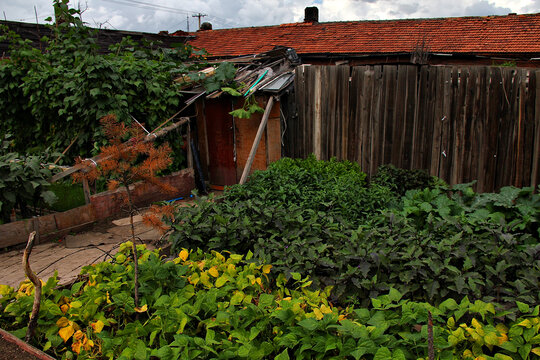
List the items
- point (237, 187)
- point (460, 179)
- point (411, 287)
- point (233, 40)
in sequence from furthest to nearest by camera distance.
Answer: point (233, 40) < point (460, 179) < point (237, 187) < point (411, 287)

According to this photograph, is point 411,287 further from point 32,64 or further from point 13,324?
point 32,64

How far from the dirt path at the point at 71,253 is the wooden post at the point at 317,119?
2970 millimetres

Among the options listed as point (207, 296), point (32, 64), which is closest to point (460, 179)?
point (207, 296)

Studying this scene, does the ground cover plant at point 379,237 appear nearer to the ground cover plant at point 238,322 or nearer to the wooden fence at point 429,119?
the ground cover plant at point 238,322

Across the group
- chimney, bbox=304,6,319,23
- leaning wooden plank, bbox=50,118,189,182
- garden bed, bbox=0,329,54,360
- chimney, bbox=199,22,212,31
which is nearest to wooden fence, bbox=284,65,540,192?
leaning wooden plank, bbox=50,118,189,182

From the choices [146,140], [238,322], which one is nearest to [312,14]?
[146,140]

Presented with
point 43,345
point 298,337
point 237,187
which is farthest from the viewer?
point 237,187

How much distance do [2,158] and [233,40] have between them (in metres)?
16.1

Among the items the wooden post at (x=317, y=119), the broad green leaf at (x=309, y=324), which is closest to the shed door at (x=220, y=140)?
the wooden post at (x=317, y=119)

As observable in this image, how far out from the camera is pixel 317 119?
21.9ft

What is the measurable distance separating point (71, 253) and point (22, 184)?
3.49 ft

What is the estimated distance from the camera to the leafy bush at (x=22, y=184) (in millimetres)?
4863

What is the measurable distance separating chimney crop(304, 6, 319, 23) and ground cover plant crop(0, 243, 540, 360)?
20.0 metres

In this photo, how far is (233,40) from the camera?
19.7m
